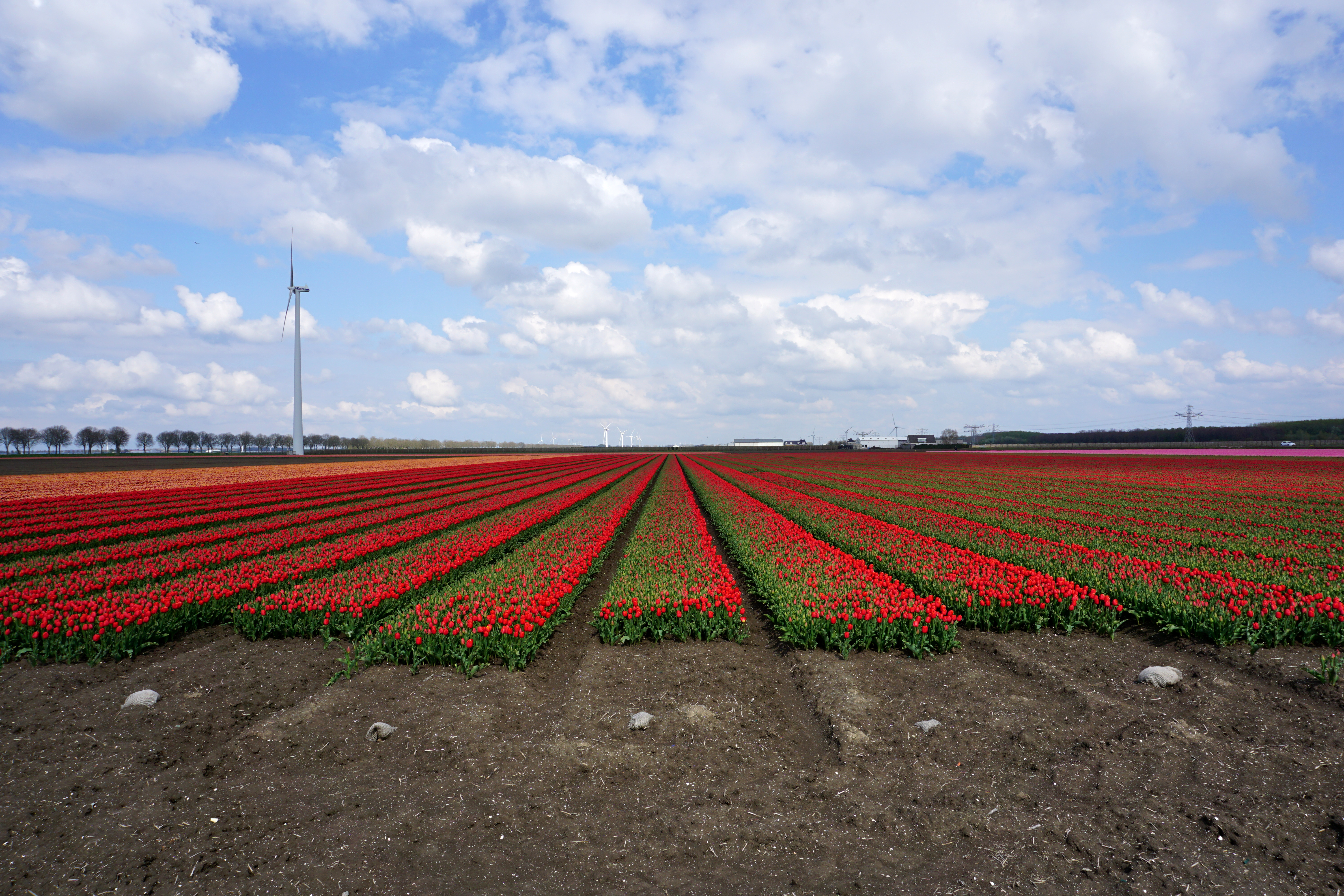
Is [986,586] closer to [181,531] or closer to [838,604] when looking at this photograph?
[838,604]

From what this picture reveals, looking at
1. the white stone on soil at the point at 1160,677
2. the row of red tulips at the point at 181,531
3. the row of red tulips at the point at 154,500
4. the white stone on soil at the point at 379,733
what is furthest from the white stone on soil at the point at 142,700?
the row of red tulips at the point at 154,500

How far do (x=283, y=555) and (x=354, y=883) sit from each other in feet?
42.4

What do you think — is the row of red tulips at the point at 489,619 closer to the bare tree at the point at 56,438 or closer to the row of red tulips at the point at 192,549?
the row of red tulips at the point at 192,549

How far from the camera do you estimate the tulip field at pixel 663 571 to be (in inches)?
388

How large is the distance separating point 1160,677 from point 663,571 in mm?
8372

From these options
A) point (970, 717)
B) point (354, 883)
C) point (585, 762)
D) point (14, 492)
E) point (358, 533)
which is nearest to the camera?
point (354, 883)

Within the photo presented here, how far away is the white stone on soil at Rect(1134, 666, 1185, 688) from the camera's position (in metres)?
8.10

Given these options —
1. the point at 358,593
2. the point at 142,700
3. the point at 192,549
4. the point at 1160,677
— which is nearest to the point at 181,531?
the point at 192,549

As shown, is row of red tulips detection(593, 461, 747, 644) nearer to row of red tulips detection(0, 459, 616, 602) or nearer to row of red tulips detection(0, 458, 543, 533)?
row of red tulips detection(0, 459, 616, 602)

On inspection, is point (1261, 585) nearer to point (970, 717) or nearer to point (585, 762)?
point (970, 717)

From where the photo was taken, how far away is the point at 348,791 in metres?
6.40

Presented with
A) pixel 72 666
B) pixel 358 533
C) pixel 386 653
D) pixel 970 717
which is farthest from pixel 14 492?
pixel 970 717

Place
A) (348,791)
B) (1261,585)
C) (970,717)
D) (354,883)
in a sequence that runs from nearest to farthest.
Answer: (354,883), (348,791), (970,717), (1261,585)

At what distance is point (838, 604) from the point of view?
34.6 ft
